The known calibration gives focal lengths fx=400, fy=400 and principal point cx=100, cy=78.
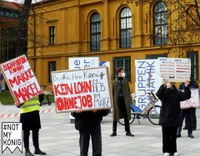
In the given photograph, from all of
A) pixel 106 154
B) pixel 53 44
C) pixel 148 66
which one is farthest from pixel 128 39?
pixel 106 154

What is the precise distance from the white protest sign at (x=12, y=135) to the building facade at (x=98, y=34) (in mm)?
→ 27796

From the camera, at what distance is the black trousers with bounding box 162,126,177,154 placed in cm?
908

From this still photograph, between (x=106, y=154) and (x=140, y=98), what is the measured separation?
7761 millimetres

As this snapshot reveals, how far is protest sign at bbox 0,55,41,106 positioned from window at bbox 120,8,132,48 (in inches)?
1234

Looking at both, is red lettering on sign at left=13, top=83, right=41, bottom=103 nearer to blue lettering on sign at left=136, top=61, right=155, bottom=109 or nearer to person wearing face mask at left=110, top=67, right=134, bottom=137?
person wearing face mask at left=110, top=67, right=134, bottom=137


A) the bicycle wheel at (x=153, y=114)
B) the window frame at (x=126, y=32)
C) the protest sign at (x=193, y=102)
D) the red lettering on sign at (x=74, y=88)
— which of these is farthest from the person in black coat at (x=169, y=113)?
the window frame at (x=126, y=32)

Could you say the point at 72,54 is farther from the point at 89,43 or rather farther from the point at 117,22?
the point at 117,22

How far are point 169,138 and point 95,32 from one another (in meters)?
34.9

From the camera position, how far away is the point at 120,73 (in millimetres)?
12555

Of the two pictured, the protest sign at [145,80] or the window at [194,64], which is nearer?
the protest sign at [145,80]

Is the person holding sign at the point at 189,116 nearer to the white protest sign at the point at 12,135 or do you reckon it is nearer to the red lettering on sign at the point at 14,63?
the red lettering on sign at the point at 14,63

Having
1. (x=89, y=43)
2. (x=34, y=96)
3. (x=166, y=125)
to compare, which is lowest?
(x=166, y=125)

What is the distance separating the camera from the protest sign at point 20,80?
908 cm

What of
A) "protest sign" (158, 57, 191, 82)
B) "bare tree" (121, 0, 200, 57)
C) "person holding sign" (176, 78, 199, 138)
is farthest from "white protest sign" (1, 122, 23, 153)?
"bare tree" (121, 0, 200, 57)
